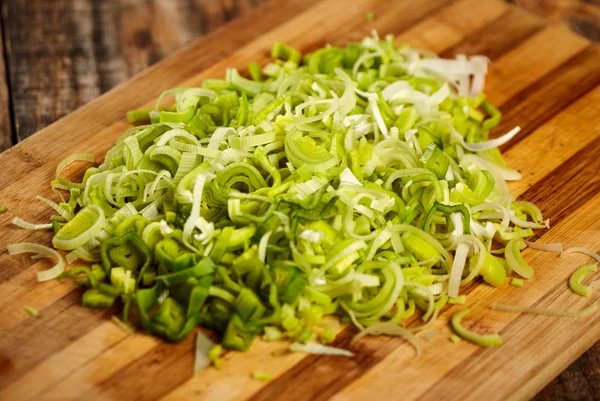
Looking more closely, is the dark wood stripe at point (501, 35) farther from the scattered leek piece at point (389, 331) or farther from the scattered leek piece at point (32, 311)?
the scattered leek piece at point (32, 311)

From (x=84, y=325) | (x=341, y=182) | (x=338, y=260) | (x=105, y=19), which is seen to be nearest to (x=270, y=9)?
(x=105, y=19)

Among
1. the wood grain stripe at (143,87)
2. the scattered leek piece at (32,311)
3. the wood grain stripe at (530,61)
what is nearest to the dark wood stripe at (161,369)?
the scattered leek piece at (32,311)

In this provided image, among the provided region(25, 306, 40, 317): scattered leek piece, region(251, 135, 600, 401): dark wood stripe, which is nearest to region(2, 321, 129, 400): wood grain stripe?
region(25, 306, 40, 317): scattered leek piece

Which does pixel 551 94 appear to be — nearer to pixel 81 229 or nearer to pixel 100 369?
pixel 81 229

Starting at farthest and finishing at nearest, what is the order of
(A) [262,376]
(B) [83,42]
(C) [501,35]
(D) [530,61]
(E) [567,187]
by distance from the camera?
(B) [83,42]
(C) [501,35]
(D) [530,61]
(E) [567,187]
(A) [262,376]

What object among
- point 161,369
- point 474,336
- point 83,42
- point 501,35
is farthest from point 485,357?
point 83,42

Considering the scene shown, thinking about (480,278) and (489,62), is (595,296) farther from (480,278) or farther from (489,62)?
(489,62)
